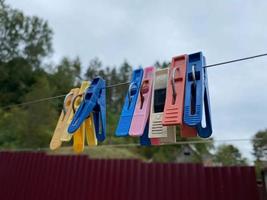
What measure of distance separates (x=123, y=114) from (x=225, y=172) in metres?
1.42

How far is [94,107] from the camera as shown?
1512 millimetres

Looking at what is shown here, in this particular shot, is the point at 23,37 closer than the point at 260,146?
No

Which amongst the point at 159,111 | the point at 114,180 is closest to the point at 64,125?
the point at 159,111

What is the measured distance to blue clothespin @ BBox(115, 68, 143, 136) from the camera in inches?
51.8

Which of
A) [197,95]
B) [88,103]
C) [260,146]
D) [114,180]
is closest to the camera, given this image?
[197,95]

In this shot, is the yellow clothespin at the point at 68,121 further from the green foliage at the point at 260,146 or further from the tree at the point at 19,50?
the tree at the point at 19,50

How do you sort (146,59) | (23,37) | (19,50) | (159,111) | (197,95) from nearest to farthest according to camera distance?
(197,95)
(159,111)
(146,59)
(19,50)
(23,37)

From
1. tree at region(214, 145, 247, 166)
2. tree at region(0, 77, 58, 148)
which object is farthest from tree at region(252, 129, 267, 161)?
tree at region(0, 77, 58, 148)

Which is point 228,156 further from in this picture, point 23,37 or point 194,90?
point 23,37

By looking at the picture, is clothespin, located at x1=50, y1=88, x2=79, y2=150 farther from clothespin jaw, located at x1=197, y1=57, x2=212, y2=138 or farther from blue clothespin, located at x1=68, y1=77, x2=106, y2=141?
clothespin jaw, located at x1=197, y1=57, x2=212, y2=138

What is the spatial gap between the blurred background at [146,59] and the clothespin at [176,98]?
6.4 inches

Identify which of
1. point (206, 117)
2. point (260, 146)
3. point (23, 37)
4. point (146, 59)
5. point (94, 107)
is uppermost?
point (23, 37)

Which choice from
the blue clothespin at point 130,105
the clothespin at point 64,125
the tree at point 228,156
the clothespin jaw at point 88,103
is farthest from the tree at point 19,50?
the blue clothespin at point 130,105

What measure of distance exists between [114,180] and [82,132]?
1652 mm
